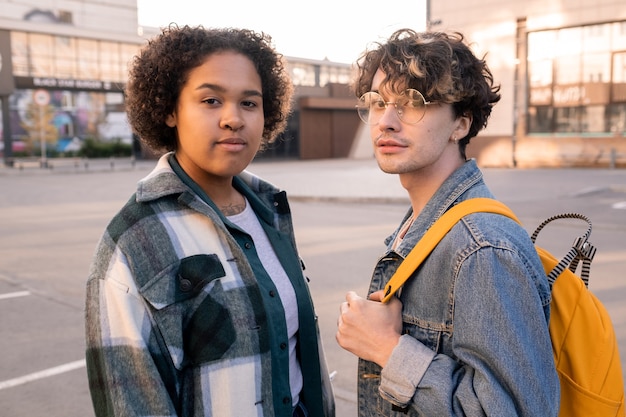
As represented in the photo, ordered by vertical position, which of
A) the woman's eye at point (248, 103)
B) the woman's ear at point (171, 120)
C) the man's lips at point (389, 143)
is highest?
the woman's eye at point (248, 103)

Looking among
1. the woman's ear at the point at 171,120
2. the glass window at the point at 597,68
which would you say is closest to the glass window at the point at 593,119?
the glass window at the point at 597,68

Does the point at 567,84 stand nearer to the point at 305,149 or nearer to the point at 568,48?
the point at 568,48

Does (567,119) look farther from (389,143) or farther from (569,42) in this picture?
(389,143)

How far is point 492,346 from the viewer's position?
1306 millimetres

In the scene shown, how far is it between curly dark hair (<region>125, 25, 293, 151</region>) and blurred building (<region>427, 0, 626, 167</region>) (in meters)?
25.8

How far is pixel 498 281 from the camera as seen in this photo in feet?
4.33

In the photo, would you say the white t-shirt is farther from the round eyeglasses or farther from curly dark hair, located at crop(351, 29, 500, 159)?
curly dark hair, located at crop(351, 29, 500, 159)

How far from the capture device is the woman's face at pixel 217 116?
5.90 ft

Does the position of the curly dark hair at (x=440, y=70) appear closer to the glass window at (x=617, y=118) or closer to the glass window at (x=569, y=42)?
the glass window at (x=617, y=118)

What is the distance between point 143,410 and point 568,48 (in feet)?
101

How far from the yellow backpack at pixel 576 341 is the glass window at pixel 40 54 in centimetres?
4257

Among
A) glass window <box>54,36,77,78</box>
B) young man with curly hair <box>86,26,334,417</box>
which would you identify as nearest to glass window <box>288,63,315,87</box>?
glass window <box>54,36,77,78</box>

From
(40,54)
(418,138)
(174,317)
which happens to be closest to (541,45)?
(418,138)

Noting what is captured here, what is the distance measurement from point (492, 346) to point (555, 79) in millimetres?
30379
